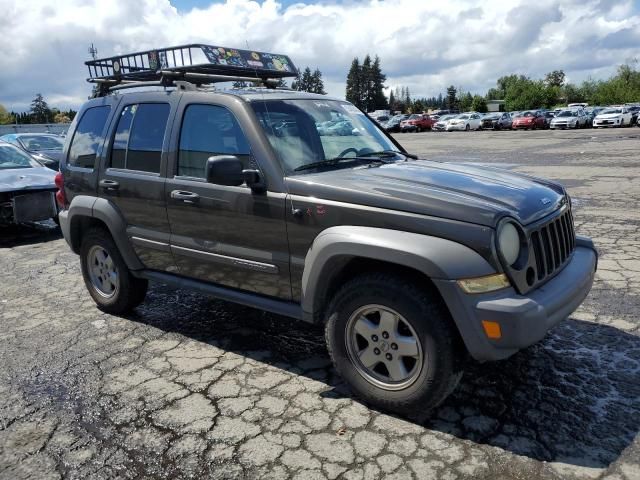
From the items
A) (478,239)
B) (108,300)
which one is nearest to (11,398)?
(108,300)

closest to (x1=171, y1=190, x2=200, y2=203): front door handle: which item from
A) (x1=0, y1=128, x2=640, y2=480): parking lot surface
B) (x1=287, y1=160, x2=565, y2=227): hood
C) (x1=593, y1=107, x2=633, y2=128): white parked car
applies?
(x1=287, y1=160, x2=565, y2=227): hood

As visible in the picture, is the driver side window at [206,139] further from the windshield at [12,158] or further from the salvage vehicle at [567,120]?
the salvage vehicle at [567,120]

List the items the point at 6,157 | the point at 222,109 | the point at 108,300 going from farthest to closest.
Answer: the point at 6,157 → the point at 108,300 → the point at 222,109

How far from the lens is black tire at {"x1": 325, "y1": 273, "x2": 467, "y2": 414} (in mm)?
2959

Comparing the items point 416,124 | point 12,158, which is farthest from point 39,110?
point 12,158

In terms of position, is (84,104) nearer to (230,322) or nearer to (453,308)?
(230,322)

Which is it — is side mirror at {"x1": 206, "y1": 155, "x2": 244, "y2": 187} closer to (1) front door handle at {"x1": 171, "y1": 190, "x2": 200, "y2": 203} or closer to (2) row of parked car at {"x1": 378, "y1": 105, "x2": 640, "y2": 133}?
(1) front door handle at {"x1": 171, "y1": 190, "x2": 200, "y2": 203}

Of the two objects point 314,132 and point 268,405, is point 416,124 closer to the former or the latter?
point 314,132

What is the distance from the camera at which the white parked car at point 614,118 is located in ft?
124

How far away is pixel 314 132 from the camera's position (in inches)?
156

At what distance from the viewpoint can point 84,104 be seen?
510 centimetres

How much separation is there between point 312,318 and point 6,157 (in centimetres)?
822

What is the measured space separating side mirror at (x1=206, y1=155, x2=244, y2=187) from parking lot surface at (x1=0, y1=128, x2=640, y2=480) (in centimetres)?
135

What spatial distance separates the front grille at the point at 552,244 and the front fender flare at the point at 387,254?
436mm
